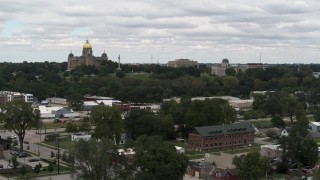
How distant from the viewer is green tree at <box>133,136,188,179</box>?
30750 millimetres

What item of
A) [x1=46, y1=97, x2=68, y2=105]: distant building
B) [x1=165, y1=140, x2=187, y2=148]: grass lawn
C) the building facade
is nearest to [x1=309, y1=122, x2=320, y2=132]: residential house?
[x1=165, y1=140, x2=187, y2=148]: grass lawn

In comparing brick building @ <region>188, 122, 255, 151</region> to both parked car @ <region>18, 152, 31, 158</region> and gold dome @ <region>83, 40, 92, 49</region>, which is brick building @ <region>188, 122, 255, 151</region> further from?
gold dome @ <region>83, 40, 92, 49</region>

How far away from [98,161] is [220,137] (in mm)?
23919

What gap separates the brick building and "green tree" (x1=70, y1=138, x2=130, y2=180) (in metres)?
20.4

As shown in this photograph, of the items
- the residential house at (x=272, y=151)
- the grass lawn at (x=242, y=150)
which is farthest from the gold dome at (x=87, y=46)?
the residential house at (x=272, y=151)

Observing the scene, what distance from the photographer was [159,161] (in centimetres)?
3155

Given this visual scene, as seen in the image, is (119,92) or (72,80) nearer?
(119,92)

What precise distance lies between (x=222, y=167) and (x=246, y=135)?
16.0 meters

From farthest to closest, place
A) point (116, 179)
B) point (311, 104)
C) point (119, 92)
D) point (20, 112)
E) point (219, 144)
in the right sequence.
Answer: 1. point (119, 92)
2. point (311, 104)
3. point (219, 144)
4. point (20, 112)
5. point (116, 179)

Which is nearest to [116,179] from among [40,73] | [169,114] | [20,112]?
[20,112]

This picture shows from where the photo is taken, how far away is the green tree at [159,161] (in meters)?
30.8

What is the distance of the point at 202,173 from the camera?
3838 centimetres

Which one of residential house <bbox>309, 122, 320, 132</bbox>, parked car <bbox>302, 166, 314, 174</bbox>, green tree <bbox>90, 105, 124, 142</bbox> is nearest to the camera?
parked car <bbox>302, 166, 314, 174</bbox>

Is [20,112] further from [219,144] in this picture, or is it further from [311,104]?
[311,104]
